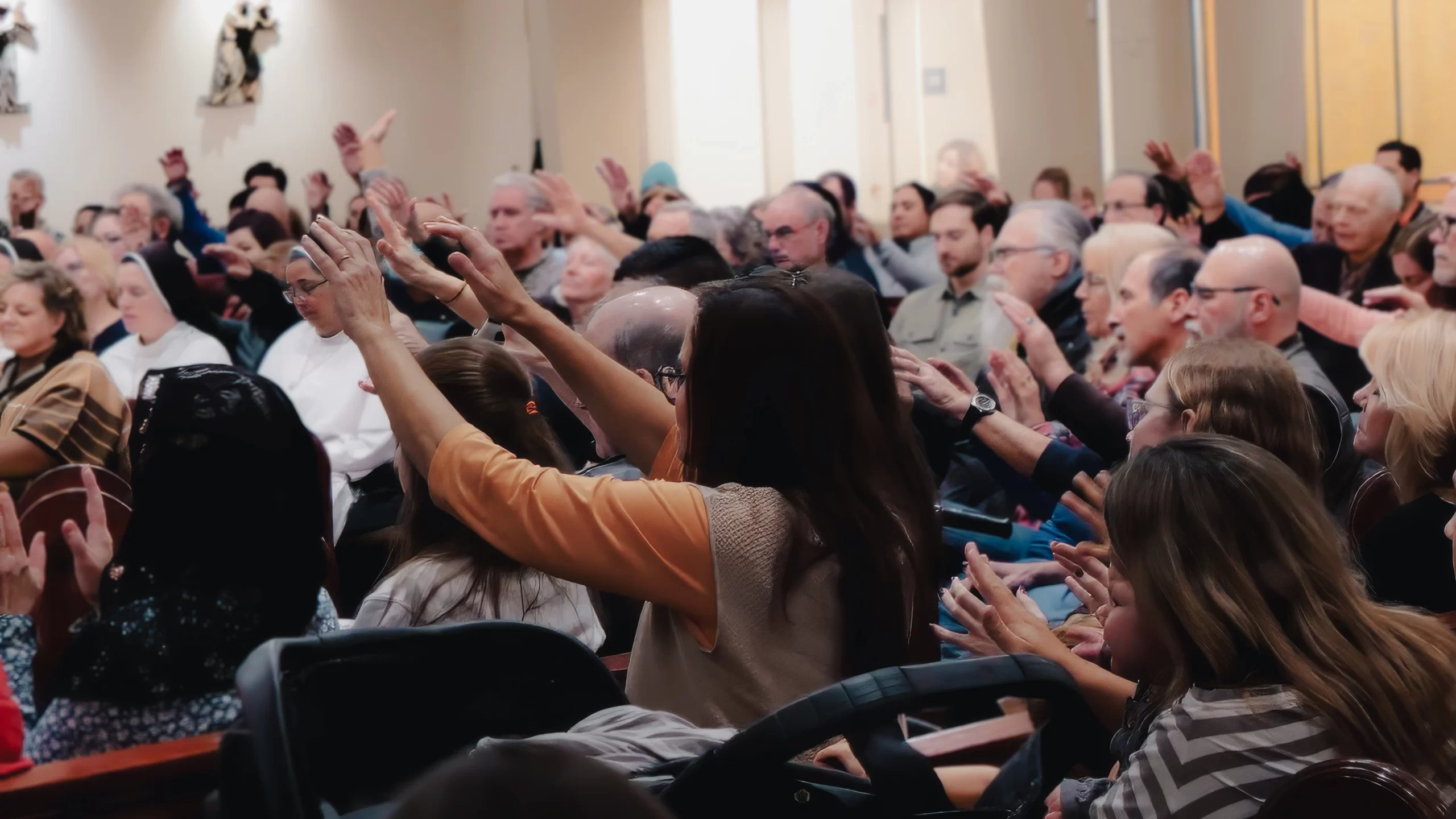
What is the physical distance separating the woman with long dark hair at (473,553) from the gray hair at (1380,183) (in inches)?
180

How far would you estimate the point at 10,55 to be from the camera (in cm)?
1048

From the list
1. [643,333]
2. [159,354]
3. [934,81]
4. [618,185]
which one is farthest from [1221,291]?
[934,81]

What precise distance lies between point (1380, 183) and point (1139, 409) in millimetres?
4216

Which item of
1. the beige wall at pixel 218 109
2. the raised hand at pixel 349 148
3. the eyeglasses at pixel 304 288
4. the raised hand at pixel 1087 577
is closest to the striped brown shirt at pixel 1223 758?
the raised hand at pixel 1087 577

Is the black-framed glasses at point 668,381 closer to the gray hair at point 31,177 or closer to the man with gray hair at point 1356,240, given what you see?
the man with gray hair at point 1356,240

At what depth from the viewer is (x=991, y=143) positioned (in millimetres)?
9945

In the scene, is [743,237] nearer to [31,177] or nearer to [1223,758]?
[1223,758]

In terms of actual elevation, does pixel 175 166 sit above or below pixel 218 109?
below

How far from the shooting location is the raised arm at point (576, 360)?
2027 mm

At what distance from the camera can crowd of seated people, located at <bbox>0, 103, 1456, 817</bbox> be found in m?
1.44

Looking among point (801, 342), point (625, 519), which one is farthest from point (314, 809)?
point (801, 342)

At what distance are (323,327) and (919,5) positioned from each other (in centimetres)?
730

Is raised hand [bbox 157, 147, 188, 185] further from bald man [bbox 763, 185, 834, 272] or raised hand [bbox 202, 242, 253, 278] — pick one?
bald man [bbox 763, 185, 834, 272]

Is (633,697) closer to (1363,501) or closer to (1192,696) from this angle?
(1192,696)
